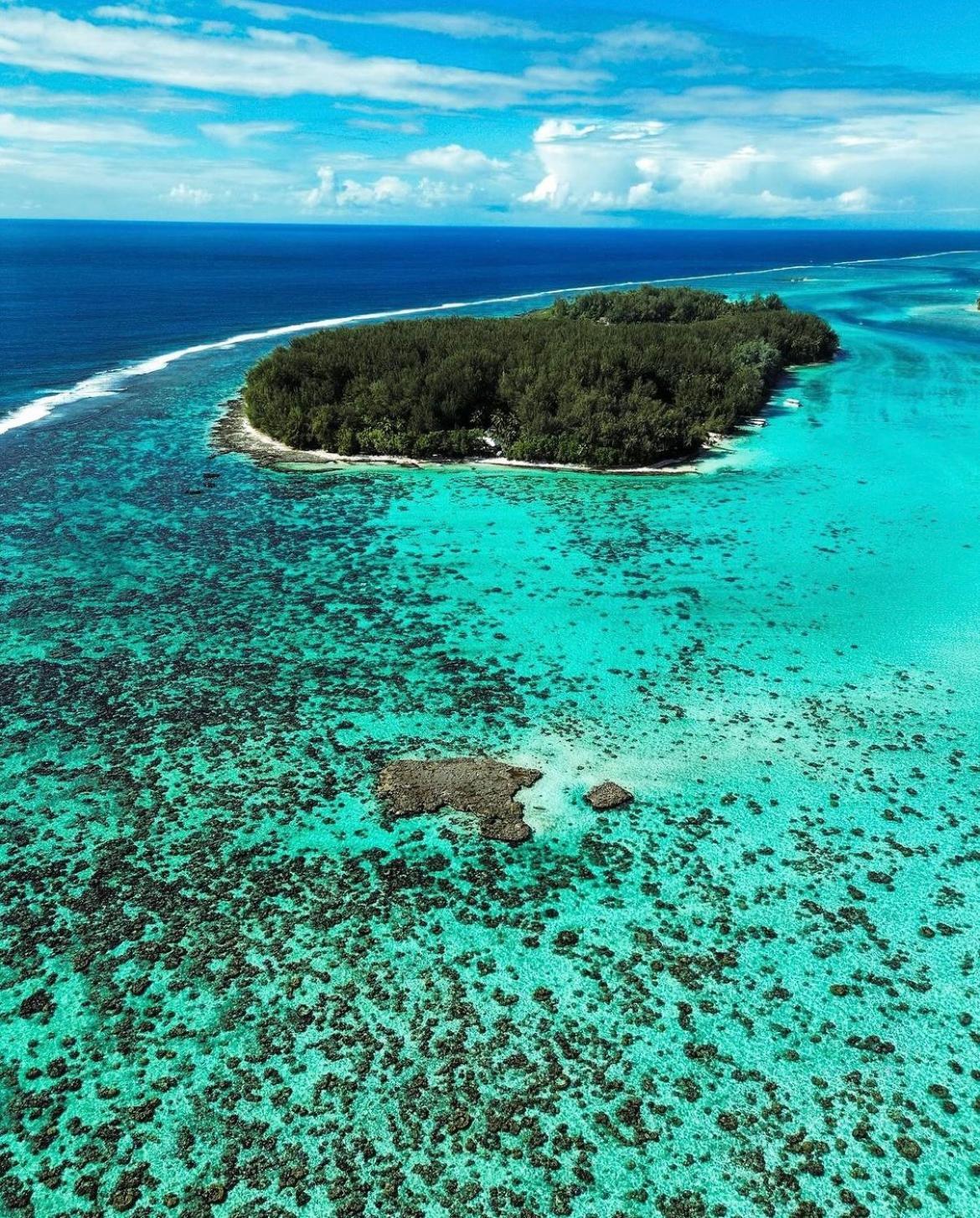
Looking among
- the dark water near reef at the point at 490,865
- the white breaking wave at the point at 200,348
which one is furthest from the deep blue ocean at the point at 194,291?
the dark water near reef at the point at 490,865

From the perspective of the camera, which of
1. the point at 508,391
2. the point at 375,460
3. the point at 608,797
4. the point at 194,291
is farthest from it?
the point at 194,291

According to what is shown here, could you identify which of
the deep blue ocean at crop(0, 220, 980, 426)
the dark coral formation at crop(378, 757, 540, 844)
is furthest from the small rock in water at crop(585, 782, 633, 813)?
the deep blue ocean at crop(0, 220, 980, 426)

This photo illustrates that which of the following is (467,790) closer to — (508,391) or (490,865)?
(490,865)

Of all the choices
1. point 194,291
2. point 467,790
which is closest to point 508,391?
point 467,790

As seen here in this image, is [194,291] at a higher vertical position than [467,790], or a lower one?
higher

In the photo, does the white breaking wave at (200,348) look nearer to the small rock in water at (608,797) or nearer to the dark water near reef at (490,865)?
the dark water near reef at (490,865)
